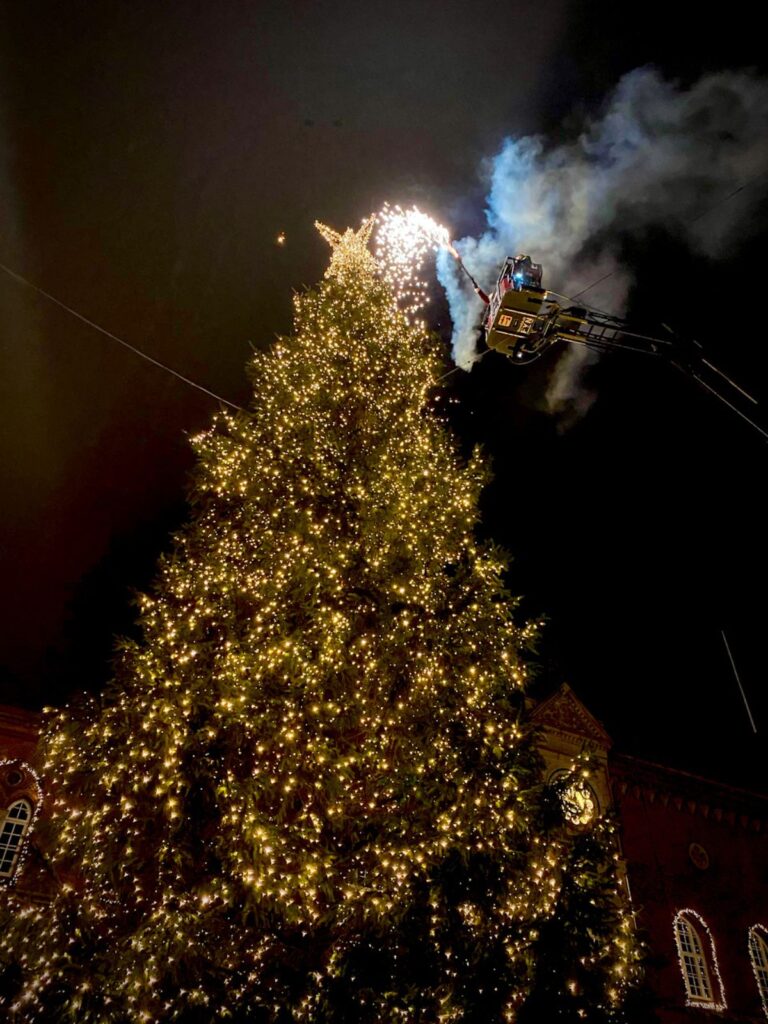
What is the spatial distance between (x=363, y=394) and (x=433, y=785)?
23.9 feet

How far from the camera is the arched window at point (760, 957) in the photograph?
15667mm

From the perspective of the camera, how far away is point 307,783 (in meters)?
7.88

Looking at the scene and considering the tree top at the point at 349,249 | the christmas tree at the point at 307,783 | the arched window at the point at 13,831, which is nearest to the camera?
the christmas tree at the point at 307,783

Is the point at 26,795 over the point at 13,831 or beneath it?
over

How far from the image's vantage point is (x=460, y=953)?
6805mm

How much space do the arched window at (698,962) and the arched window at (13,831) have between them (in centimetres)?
1598

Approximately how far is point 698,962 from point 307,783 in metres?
14.5

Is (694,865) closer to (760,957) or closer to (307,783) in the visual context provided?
(760,957)

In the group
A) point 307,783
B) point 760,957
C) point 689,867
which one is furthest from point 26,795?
point 760,957

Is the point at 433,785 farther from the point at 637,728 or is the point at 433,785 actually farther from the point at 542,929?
the point at 637,728

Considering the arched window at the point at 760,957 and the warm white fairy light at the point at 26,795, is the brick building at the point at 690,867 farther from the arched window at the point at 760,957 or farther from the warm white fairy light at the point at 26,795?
the warm white fairy light at the point at 26,795

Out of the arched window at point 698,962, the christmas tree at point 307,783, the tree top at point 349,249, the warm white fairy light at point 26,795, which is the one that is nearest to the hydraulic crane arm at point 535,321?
the christmas tree at point 307,783

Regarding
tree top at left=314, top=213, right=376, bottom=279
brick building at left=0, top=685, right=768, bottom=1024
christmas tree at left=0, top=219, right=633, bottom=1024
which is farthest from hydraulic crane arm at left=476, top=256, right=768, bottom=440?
brick building at left=0, top=685, right=768, bottom=1024

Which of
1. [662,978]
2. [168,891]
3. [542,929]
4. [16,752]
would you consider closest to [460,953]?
[542,929]
